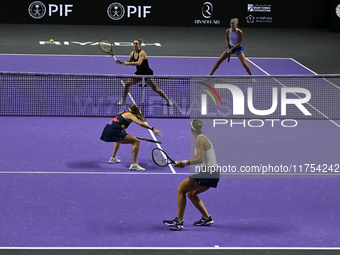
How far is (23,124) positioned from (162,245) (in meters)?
7.20

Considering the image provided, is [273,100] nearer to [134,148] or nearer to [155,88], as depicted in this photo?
[155,88]

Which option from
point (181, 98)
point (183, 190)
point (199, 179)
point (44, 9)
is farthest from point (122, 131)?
point (44, 9)

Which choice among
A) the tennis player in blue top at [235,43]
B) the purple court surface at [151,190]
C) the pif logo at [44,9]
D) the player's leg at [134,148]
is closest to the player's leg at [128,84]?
the purple court surface at [151,190]

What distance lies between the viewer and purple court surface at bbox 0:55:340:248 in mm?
8047

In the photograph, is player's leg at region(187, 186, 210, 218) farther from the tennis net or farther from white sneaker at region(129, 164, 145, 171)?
the tennis net

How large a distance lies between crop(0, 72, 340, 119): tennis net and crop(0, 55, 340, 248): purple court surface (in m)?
0.60

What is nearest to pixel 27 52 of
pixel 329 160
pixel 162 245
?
pixel 329 160

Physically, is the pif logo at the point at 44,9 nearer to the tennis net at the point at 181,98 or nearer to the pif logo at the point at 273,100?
the tennis net at the point at 181,98

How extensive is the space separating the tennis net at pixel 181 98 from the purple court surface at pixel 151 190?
1.97 ft

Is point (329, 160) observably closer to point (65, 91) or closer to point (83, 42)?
point (65, 91)

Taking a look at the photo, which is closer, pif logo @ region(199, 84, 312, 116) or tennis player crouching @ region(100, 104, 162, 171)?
tennis player crouching @ region(100, 104, 162, 171)

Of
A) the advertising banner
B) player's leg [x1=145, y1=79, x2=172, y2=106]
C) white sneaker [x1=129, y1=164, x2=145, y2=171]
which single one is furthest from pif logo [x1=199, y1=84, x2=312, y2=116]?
the advertising banner

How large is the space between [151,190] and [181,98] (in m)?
6.25

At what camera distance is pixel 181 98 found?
15.8 m
